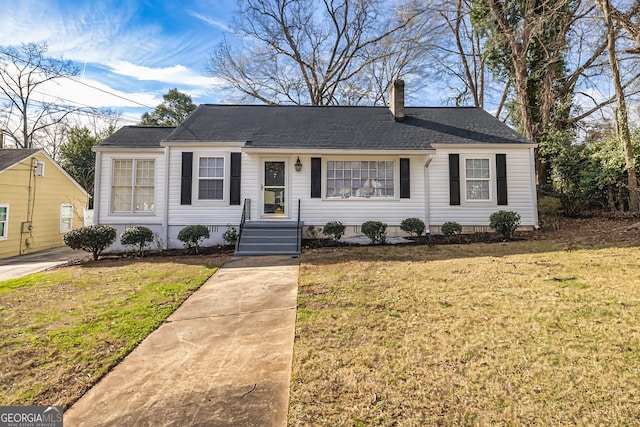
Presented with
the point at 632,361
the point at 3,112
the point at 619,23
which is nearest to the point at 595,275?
the point at 632,361

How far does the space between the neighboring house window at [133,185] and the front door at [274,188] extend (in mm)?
3819

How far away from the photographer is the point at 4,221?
43.1ft

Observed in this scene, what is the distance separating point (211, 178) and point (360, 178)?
5.03 metres

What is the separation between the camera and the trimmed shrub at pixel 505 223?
898 cm

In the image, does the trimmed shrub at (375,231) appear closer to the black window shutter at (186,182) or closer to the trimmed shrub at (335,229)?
the trimmed shrub at (335,229)

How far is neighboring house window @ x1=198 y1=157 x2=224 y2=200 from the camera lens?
9914 mm

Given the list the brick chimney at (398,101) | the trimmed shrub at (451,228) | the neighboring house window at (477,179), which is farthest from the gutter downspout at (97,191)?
the neighboring house window at (477,179)

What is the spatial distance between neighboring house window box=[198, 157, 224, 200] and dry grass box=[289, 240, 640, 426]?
5.92m

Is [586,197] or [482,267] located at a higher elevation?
[586,197]

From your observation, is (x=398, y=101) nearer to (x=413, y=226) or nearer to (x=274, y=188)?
(x=413, y=226)

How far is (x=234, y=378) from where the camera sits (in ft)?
8.23

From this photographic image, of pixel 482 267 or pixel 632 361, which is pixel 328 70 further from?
pixel 632 361

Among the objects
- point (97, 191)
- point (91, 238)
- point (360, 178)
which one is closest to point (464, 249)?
point (360, 178)

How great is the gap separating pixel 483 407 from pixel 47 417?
10.2 feet
